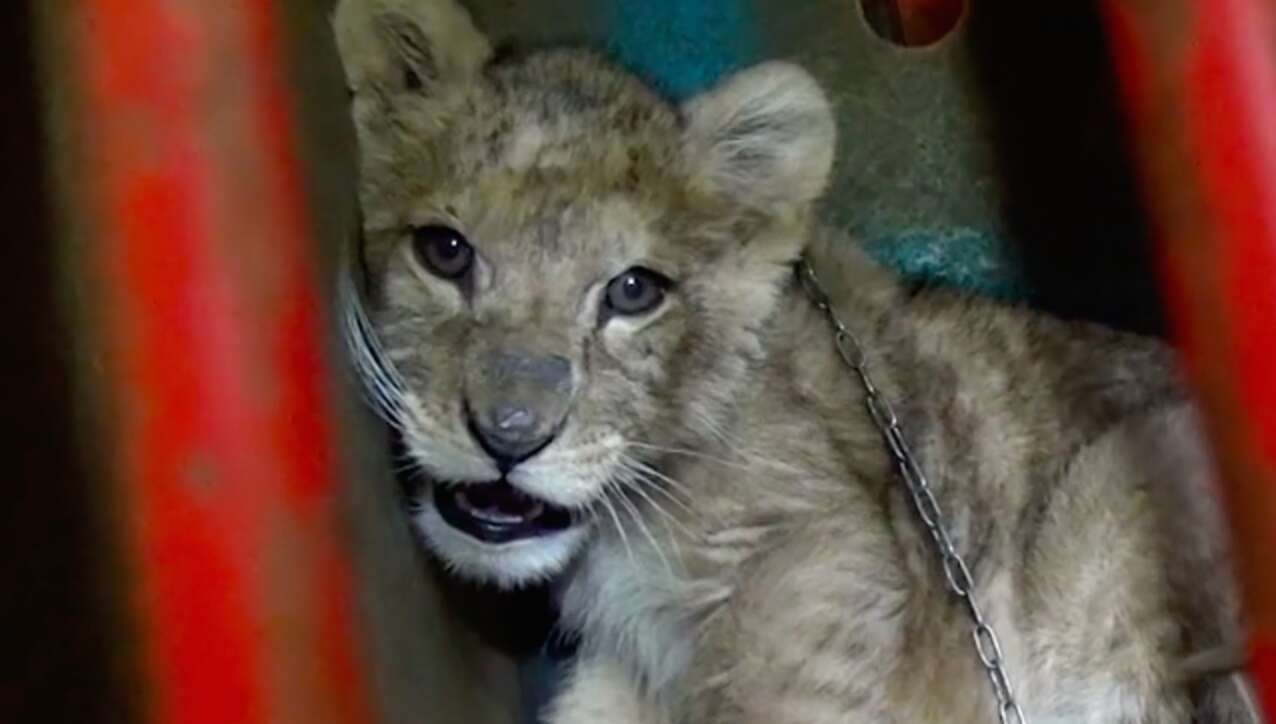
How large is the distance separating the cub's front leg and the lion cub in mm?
34

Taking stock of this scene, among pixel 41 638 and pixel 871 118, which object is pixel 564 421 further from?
pixel 871 118

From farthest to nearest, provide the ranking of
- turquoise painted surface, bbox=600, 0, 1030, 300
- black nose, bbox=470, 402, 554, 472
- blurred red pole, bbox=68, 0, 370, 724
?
turquoise painted surface, bbox=600, 0, 1030, 300, black nose, bbox=470, 402, 554, 472, blurred red pole, bbox=68, 0, 370, 724

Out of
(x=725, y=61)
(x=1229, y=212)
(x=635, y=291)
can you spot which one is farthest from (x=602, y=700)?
(x=1229, y=212)

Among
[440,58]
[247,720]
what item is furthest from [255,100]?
[440,58]

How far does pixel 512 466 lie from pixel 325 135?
0.87 ft

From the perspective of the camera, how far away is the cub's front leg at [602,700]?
1.65 m

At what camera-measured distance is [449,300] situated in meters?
1.40

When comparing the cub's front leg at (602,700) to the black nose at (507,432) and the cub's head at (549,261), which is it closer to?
the cub's head at (549,261)

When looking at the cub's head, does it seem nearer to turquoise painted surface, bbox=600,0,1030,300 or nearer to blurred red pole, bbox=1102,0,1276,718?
turquoise painted surface, bbox=600,0,1030,300

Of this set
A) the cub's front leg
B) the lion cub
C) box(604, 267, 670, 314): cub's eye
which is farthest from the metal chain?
the cub's front leg

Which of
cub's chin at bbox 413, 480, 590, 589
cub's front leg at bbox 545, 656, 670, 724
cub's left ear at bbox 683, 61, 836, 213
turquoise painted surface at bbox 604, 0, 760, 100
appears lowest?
cub's front leg at bbox 545, 656, 670, 724

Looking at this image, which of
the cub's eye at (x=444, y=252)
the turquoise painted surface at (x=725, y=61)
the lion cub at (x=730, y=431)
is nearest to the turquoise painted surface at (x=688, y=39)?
the turquoise painted surface at (x=725, y=61)

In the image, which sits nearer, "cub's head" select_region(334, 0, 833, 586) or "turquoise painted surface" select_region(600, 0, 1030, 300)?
"cub's head" select_region(334, 0, 833, 586)

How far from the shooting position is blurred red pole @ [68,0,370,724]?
29.8 inches
